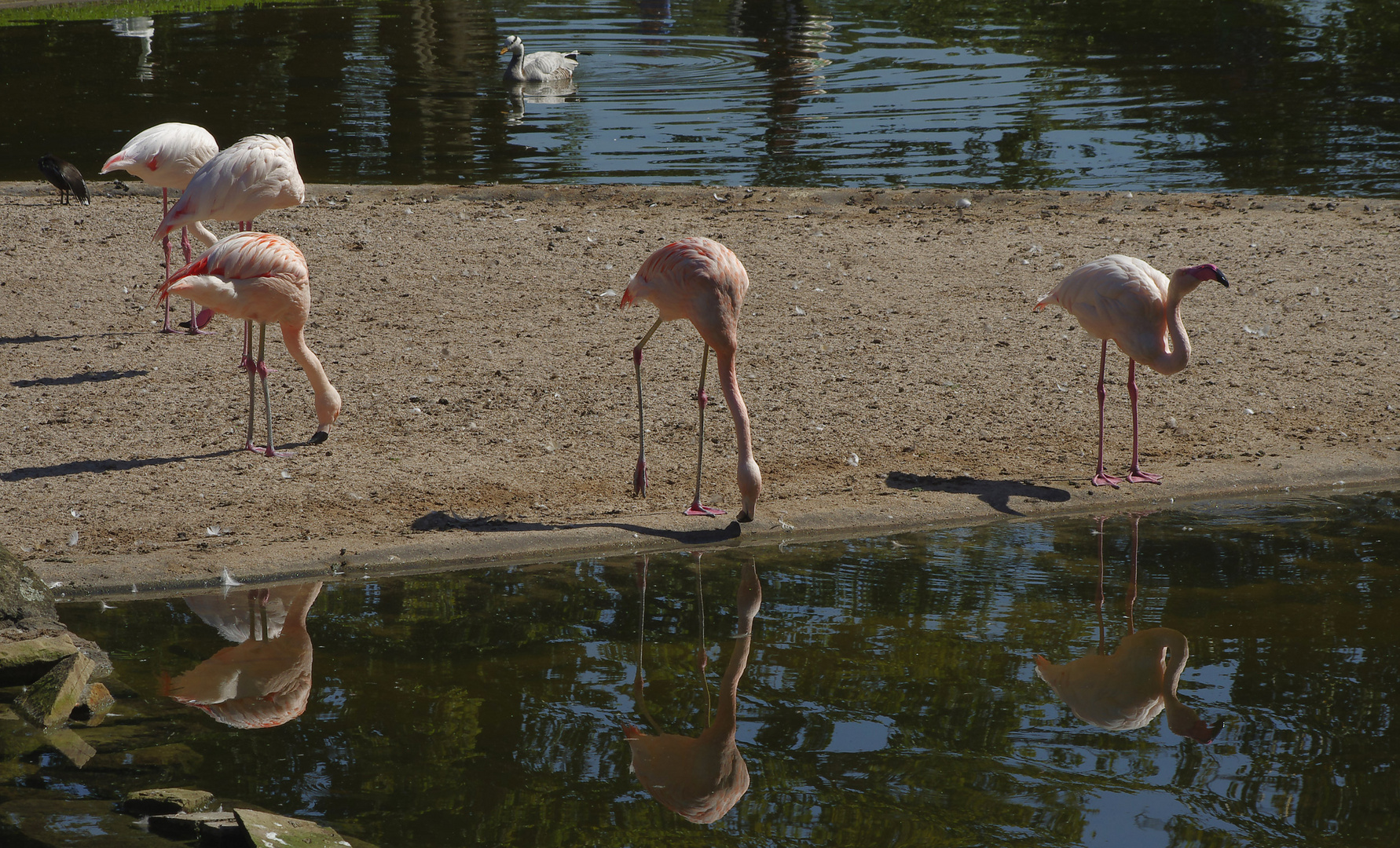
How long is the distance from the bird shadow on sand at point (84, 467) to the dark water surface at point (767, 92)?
6.97 metres

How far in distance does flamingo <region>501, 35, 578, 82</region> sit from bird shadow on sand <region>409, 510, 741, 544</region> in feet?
46.3

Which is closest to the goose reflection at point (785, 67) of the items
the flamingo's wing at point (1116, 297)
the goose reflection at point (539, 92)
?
the goose reflection at point (539, 92)

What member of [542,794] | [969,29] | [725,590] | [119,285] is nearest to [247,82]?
[119,285]

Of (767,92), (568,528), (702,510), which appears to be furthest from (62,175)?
(767,92)

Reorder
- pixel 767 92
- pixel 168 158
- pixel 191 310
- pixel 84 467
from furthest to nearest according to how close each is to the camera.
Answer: pixel 767 92, pixel 191 310, pixel 168 158, pixel 84 467

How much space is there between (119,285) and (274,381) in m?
2.35

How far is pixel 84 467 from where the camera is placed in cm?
600

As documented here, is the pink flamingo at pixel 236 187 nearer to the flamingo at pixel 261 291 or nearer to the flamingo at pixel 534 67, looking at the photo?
the flamingo at pixel 261 291

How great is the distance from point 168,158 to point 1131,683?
Result: 21.3 feet

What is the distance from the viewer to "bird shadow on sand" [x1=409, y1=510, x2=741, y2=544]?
218 inches

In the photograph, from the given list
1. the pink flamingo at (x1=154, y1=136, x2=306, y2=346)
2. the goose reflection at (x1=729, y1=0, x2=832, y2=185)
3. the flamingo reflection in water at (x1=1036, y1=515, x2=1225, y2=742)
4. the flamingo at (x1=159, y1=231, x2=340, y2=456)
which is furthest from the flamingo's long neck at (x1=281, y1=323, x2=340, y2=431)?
the goose reflection at (x1=729, y1=0, x2=832, y2=185)

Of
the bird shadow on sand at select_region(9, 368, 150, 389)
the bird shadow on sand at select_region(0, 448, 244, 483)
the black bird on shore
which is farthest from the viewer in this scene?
the black bird on shore

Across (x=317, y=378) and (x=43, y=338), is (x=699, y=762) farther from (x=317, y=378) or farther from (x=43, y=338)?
(x=43, y=338)

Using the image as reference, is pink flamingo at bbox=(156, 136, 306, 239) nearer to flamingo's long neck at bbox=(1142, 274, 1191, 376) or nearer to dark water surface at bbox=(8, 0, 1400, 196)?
flamingo's long neck at bbox=(1142, 274, 1191, 376)
